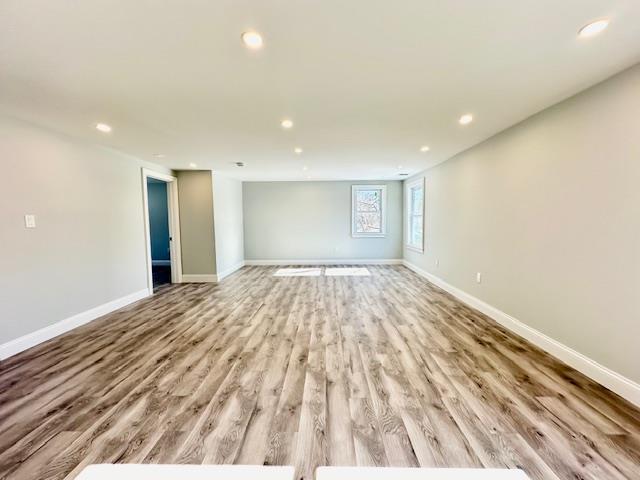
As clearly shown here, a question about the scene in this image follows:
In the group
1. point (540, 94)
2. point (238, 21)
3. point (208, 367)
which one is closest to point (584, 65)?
point (540, 94)

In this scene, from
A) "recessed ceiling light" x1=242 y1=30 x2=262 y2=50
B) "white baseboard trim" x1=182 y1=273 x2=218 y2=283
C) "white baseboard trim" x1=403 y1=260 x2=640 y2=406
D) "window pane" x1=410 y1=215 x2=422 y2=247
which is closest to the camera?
"recessed ceiling light" x1=242 y1=30 x2=262 y2=50

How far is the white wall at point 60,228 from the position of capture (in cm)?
280

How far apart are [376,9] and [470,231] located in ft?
11.5

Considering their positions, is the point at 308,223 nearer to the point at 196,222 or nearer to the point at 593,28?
the point at 196,222

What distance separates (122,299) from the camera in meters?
4.27

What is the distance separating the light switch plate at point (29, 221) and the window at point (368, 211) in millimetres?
6124

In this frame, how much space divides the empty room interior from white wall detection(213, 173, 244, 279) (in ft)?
5.22

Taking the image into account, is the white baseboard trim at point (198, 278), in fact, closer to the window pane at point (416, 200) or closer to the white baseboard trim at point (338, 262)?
the white baseboard trim at point (338, 262)

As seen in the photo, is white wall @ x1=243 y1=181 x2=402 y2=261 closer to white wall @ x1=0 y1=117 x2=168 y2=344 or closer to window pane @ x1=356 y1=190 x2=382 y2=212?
window pane @ x1=356 y1=190 x2=382 y2=212

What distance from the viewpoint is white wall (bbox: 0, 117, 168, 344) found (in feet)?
9.18

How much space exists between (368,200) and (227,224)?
3711 millimetres

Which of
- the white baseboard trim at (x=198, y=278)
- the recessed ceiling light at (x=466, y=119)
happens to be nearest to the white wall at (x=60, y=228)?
the white baseboard trim at (x=198, y=278)

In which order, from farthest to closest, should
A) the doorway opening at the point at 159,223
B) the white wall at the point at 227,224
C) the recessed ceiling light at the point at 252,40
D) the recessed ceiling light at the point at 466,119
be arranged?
the doorway opening at the point at 159,223
the white wall at the point at 227,224
the recessed ceiling light at the point at 466,119
the recessed ceiling light at the point at 252,40

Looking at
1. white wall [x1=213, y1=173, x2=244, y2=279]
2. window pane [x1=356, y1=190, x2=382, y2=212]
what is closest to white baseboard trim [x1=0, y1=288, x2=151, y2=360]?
white wall [x1=213, y1=173, x2=244, y2=279]
